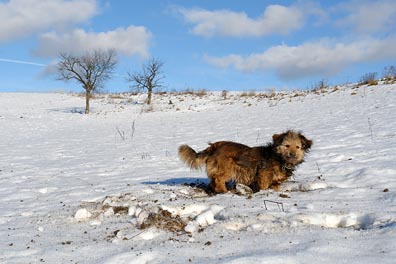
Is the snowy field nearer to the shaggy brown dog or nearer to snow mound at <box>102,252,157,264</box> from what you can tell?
snow mound at <box>102,252,157,264</box>

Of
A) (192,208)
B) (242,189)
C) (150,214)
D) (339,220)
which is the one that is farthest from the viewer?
(242,189)

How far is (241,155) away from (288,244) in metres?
2.81

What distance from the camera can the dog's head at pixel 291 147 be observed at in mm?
6395

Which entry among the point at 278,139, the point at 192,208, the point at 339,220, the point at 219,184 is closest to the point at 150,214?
the point at 192,208

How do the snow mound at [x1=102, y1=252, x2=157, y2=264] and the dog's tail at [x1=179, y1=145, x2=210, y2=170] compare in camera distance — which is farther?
the dog's tail at [x1=179, y1=145, x2=210, y2=170]

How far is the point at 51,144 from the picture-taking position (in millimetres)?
16703

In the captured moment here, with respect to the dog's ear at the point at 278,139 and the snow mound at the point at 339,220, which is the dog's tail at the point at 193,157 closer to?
the dog's ear at the point at 278,139

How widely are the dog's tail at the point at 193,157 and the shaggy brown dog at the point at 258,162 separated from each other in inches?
1.6

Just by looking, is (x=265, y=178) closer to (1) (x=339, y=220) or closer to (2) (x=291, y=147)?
(2) (x=291, y=147)

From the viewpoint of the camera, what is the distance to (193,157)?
6.87 meters

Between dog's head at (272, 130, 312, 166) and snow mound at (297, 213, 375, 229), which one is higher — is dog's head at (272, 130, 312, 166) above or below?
above

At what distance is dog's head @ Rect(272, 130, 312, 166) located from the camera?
252 inches

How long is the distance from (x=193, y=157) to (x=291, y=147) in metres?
1.66

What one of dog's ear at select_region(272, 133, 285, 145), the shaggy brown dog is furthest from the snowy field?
dog's ear at select_region(272, 133, 285, 145)
